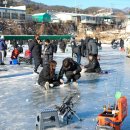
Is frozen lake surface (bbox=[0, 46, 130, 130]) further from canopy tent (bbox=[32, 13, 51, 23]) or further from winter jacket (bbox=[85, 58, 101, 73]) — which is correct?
canopy tent (bbox=[32, 13, 51, 23])

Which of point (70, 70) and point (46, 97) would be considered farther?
point (70, 70)

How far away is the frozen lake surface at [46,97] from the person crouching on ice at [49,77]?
0.24 m

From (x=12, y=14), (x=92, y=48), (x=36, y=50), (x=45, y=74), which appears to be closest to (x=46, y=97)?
(x=45, y=74)

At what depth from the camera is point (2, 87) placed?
12633 mm

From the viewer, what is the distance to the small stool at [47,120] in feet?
22.9

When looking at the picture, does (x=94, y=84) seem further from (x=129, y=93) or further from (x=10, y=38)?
(x=10, y=38)

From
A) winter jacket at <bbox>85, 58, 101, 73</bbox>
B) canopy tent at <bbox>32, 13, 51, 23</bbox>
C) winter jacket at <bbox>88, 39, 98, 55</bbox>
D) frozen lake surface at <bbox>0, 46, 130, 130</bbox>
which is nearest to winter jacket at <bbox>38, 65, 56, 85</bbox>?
frozen lake surface at <bbox>0, 46, 130, 130</bbox>

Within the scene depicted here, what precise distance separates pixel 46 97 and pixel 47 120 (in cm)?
348

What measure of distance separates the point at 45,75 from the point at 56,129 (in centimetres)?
454

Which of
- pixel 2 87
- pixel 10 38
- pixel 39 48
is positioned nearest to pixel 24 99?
pixel 2 87

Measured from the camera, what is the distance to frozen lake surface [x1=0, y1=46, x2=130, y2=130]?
7.67 m

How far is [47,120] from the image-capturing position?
713 cm

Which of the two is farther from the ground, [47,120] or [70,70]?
[70,70]

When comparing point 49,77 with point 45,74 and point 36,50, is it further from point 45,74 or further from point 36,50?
point 36,50
